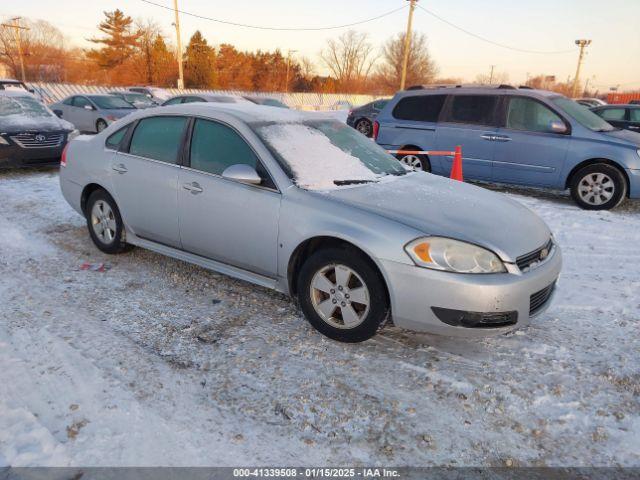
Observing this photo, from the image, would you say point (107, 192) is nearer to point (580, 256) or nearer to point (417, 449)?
point (417, 449)

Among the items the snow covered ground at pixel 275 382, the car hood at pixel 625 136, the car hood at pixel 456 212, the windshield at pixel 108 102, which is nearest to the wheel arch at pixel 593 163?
the car hood at pixel 625 136

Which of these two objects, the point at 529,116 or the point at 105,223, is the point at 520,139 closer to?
the point at 529,116

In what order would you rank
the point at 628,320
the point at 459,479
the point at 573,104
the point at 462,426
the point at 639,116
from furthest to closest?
the point at 639,116 → the point at 573,104 → the point at 628,320 → the point at 462,426 → the point at 459,479

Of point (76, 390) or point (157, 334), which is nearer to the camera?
point (76, 390)

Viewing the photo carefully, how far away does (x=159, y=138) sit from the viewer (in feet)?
13.8

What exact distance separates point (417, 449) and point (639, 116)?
12.6 meters

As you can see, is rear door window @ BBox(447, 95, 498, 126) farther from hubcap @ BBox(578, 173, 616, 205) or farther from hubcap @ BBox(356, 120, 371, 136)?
hubcap @ BBox(356, 120, 371, 136)

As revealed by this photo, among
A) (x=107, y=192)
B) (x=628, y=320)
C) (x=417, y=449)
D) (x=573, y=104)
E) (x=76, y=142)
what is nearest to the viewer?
(x=417, y=449)

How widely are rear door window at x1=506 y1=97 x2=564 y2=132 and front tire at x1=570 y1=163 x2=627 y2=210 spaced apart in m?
0.86

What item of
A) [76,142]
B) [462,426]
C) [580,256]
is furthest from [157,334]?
[580,256]

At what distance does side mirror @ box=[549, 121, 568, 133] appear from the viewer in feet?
23.7

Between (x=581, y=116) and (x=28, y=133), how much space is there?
9.22 metres

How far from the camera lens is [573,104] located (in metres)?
7.73

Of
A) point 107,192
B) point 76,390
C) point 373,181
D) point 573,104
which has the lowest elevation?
point 76,390
